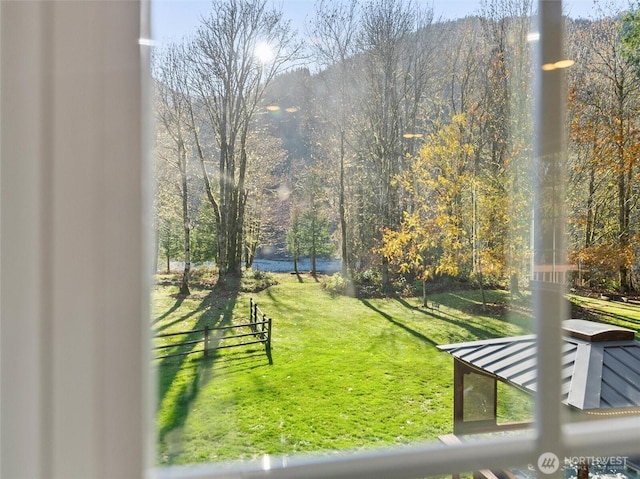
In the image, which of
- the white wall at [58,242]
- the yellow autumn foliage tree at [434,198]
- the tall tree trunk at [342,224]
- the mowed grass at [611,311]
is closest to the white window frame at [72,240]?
the white wall at [58,242]

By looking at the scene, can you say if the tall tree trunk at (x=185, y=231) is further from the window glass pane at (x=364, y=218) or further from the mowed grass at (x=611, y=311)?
the mowed grass at (x=611, y=311)

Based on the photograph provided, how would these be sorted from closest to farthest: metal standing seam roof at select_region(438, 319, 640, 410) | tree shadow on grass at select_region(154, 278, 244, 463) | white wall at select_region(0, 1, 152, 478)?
white wall at select_region(0, 1, 152, 478) < tree shadow on grass at select_region(154, 278, 244, 463) < metal standing seam roof at select_region(438, 319, 640, 410)

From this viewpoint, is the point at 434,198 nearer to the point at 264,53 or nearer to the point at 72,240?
the point at 264,53

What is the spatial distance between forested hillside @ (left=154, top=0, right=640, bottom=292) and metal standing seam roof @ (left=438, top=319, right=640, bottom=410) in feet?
0.39

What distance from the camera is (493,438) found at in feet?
2.75

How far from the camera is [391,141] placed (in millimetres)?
869

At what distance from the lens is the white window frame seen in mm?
529

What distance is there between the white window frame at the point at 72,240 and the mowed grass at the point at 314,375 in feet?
0.51

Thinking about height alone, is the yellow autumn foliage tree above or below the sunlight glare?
below

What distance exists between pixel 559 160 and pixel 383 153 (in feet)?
1.16

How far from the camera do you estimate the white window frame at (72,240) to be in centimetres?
53

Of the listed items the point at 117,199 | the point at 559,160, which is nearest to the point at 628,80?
the point at 559,160

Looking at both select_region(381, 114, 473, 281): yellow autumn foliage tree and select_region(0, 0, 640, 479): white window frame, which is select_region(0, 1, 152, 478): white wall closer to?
select_region(0, 0, 640, 479): white window frame

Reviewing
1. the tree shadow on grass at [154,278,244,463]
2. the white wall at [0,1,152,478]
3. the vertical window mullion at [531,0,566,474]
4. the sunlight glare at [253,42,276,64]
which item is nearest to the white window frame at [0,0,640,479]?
the white wall at [0,1,152,478]
